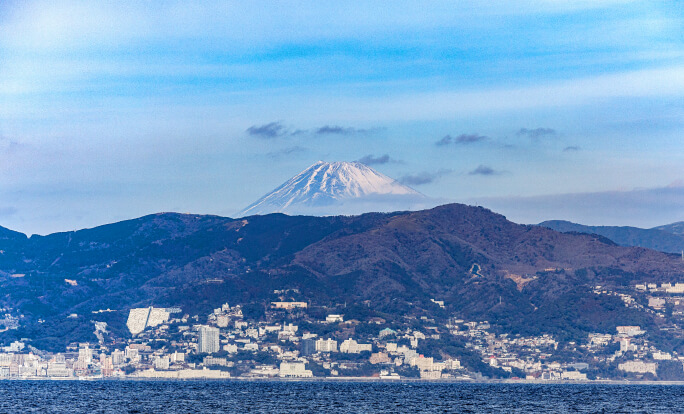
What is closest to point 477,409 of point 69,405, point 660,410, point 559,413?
point 559,413

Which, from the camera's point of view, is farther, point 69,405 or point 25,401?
point 25,401

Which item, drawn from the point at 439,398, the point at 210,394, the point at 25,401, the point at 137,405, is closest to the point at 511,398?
the point at 439,398


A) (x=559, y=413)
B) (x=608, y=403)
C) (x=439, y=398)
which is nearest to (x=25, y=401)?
(x=439, y=398)

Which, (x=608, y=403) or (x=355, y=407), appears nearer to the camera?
(x=355, y=407)

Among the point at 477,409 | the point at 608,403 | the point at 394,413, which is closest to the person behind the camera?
the point at 394,413

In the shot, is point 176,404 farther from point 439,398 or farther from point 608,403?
point 608,403

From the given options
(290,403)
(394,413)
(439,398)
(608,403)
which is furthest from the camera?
(439,398)

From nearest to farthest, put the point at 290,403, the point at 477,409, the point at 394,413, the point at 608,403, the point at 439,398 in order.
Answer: the point at 394,413, the point at 477,409, the point at 290,403, the point at 608,403, the point at 439,398

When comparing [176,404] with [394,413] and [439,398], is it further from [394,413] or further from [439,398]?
[439,398]

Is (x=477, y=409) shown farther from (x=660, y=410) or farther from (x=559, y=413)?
(x=660, y=410)
